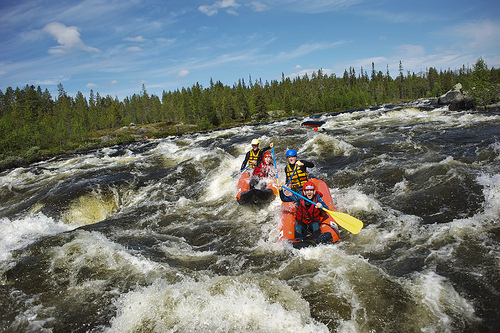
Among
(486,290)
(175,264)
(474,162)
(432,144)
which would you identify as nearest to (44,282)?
(175,264)

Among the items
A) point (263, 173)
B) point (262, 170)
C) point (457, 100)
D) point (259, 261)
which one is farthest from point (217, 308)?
point (457, 100)

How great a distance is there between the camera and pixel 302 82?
9762 centimetres

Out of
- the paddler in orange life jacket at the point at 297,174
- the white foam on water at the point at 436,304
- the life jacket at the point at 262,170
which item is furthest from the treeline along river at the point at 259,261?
the life jacket at the point at 262,170

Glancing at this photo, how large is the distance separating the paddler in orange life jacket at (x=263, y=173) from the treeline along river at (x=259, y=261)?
111cm

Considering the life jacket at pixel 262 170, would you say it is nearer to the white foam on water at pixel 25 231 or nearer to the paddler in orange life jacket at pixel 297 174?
the paddler in orange life jacket at pixel 297 174

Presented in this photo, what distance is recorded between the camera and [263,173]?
10.5 metres

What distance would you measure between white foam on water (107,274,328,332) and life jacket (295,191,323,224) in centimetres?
209

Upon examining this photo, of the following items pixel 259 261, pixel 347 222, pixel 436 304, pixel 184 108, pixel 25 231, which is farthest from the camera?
pixel 184 108

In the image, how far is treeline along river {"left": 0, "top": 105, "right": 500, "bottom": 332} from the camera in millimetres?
3986

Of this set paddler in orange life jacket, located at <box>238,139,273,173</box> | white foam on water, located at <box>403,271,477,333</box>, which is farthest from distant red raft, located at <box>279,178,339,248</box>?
paddler in orange life jacket, located at <box>238,139,273,173</box>

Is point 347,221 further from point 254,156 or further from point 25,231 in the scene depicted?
point 25,231

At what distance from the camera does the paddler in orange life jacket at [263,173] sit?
32.5 feet

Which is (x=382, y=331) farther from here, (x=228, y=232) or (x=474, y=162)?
(x=474, y=162)

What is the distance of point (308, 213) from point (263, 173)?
4177mm
